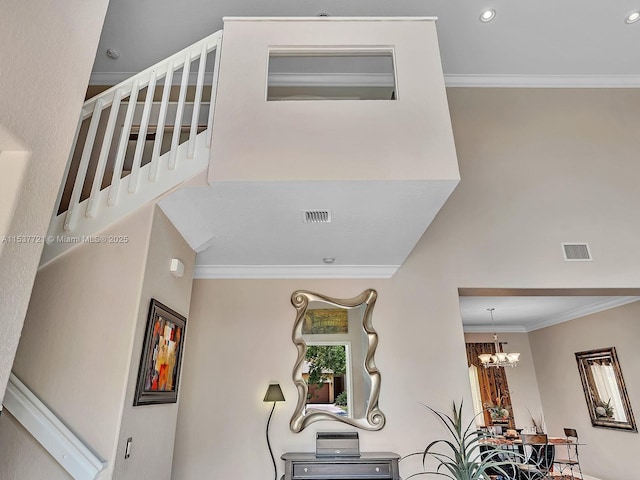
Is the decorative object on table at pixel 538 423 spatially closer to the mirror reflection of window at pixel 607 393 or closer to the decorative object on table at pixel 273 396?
the mirror reflection of window at pixel 607 393

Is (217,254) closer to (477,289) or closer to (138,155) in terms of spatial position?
(138,155)

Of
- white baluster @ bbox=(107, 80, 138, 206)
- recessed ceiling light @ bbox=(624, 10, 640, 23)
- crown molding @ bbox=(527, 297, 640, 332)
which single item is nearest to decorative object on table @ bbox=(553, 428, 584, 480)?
crown molding @ bbox=(527, 297, 640, 332)

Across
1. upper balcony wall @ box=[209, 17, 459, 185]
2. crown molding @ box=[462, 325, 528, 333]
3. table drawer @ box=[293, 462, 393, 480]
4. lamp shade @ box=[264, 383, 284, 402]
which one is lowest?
table drawer @ box=[293, 462, 393, 480]

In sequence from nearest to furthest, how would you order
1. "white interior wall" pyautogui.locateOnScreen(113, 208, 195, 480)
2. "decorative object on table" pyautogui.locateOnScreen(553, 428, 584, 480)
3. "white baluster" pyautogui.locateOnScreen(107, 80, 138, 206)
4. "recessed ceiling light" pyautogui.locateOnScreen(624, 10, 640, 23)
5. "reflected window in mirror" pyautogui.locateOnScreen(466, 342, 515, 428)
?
"white interior wall" pyautogui.locateOnScreen(113, 208, 195, 480) < "white baluster" pyautogui.locateOnScreen(107, 80, 138, 206) < "recessed ceiling light" pyautogui.locateOnScreen(624, 10, 640, 23) < "decorative object on table" pyautogui.locateOnScreen(553, 428, 584, 480) < "reflected window in mirror" pyautogui.locateOnScreen(466, 342, 515, 428)

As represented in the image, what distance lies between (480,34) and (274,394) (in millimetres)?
4167

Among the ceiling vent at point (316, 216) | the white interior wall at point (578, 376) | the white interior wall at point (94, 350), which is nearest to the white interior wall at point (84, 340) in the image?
the white interior wall at point (94, 350)

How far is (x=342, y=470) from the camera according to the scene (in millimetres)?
3270

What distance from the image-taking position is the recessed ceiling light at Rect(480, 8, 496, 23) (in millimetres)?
3832

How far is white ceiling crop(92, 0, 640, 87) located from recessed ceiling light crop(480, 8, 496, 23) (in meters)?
0.04

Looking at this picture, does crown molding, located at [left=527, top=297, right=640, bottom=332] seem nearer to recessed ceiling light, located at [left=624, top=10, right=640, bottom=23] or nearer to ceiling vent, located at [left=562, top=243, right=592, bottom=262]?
ceiling vent, located at [left=562, top=243, right=592, bottom=262]

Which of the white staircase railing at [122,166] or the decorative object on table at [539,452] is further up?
the white staircase railing at [122,166]

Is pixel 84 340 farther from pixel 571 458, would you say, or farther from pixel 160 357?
pixel 571 458

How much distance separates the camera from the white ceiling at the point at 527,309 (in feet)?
20.1

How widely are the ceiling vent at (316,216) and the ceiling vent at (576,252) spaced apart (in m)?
2.74
